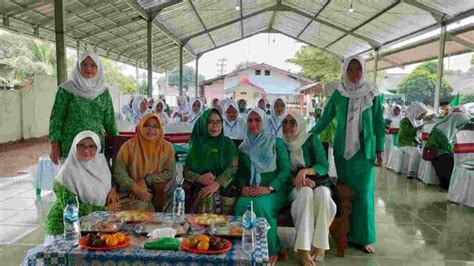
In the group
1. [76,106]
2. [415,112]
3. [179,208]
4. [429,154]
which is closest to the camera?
[179,208]

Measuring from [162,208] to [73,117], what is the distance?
1.03m

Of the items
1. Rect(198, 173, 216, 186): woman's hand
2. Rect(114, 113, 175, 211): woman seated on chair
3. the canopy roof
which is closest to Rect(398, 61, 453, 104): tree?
the canopy roof

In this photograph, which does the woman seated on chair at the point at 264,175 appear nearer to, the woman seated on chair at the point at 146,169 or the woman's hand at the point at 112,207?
the woman seated on chair at the point at 146,169

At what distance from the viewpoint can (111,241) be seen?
1.92m

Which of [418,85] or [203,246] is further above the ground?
[418,85]

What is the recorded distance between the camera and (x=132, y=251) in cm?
189

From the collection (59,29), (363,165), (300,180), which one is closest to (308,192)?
(300,180)

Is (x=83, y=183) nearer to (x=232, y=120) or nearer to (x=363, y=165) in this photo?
(x=363, y=165)

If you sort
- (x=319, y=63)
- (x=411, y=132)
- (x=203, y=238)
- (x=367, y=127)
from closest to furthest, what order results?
(x=203, y=238)
(x=367, y=127)
(x=411, y=132)
(x=319, y=63)

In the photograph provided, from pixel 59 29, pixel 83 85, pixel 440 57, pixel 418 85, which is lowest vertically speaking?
pixel 83 85

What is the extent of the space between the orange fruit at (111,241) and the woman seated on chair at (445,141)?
521 cm

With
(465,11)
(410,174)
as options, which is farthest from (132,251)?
(465,11)

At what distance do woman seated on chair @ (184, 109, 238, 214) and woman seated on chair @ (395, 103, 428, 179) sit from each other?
470 centimetres

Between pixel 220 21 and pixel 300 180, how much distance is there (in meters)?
12.9
